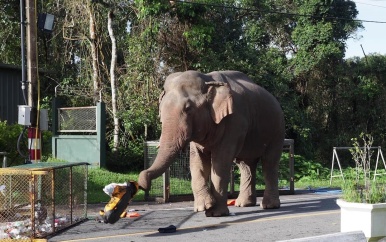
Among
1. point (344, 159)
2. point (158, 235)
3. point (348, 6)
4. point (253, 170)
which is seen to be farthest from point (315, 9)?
point (158, 235)

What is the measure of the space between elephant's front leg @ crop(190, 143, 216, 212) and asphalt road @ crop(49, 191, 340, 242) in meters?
0.28

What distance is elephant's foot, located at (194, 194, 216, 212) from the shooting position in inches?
481

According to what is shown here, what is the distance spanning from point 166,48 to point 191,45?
970 millimetres

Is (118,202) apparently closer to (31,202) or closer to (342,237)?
(31,202)

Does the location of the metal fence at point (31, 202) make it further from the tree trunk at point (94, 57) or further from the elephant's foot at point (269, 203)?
the tree trunk at point (94, 57)

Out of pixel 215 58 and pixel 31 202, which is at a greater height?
pixel 215 58

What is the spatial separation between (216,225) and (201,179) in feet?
4.83

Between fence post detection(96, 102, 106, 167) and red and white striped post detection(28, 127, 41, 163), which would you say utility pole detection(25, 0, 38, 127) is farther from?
fence post detection(96, 102, 106, 167)

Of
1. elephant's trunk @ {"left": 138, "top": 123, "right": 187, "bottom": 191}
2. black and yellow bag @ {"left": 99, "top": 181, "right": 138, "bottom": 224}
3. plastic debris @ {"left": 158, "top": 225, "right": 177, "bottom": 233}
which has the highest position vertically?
elephant's trunk @ {"left": 138, "top": 123, "right": 187, "bottom": 191}

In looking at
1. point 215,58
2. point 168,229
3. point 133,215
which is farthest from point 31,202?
point 215,58

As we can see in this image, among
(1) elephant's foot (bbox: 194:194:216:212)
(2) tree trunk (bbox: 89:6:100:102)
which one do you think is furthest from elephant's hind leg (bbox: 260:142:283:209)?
(2) tree trunk (bbox: 89:6:100:102)

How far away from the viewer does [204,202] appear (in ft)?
40.3

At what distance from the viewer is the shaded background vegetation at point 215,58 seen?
23.6 meters

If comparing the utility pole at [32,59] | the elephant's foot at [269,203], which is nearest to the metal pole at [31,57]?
the utility pole at [32,59]
